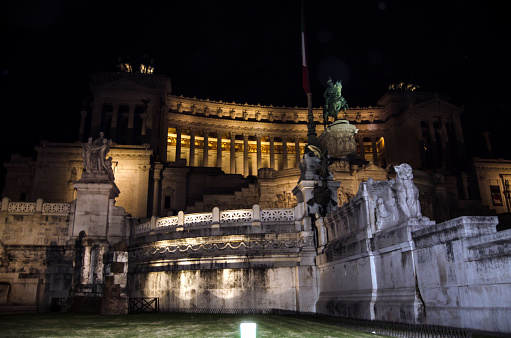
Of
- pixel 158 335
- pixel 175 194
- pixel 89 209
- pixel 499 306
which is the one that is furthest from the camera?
pixel 175 194

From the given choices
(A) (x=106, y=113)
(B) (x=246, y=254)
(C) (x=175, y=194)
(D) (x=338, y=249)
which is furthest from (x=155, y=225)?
(A) (x=106, y=113)

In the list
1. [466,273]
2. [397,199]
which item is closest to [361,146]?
[397,199]

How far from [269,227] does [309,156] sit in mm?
5415

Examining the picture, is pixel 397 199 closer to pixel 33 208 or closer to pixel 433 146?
pixel 33 208

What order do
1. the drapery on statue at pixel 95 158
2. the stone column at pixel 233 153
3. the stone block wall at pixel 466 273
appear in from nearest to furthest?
1. the stone block wall at pixel 466 273
2. the drapery on statue at pixel 95 158
3. the stone column at pixel 233 153

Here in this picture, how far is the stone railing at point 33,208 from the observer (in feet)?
94.9

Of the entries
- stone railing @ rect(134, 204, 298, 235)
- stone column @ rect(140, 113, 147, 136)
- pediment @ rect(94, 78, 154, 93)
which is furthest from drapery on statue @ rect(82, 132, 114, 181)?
pediment @ rect(94, 78, 154, 93)

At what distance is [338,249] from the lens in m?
19.0

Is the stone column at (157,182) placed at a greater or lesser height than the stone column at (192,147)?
lesser

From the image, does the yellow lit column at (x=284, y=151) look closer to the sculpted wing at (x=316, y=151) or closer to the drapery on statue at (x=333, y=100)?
the drapery on statue at (x=333, y=100)

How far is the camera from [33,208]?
2931 centimetres

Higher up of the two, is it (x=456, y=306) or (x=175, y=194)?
(x=175, y=194)

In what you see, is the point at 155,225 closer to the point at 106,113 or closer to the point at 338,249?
the point at 338,249

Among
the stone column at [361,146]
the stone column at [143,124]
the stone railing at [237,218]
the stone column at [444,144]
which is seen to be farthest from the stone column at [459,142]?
the stone railing at [237,218]
